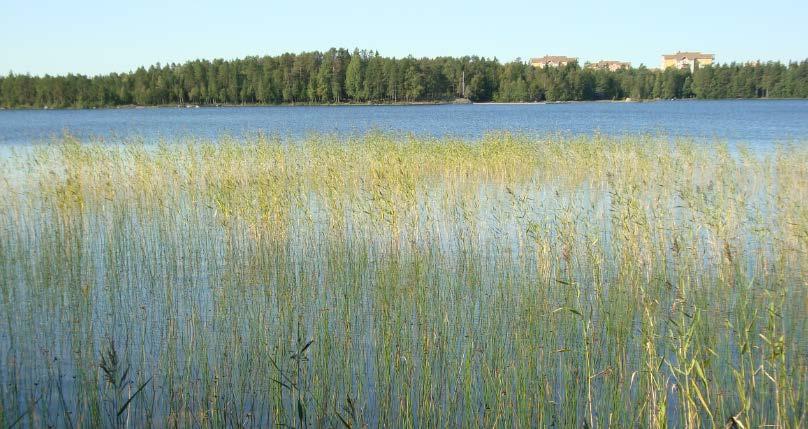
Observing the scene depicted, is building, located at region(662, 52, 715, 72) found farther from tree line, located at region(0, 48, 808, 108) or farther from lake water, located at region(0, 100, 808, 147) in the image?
lake water, located at region(0, 100, 808, 147)

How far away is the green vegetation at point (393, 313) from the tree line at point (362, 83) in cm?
8008

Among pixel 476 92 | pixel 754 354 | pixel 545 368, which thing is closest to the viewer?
pixel 545 368

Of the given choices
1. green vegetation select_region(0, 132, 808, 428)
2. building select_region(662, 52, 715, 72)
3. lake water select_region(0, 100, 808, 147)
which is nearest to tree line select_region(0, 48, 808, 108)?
lake water select_region(0, 100, 808, 147)

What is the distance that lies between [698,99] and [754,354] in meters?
106

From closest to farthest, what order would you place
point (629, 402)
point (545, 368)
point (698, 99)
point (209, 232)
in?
1. point (629, 402)
2. point (545, 368)
3. point (209, 232)
4. point (698, 99)

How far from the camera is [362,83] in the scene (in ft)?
293

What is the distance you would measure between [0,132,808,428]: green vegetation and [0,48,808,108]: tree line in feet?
263

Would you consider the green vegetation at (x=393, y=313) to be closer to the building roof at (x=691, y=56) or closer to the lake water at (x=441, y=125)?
the lake water at (x=441, y=125)

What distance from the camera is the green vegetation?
417cm

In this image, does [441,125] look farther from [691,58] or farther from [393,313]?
[691,58]

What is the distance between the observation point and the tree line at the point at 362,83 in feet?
284

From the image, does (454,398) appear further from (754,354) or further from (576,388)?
(754,354)

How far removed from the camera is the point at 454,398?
13.9ft

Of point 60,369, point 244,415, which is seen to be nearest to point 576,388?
point 244,415
